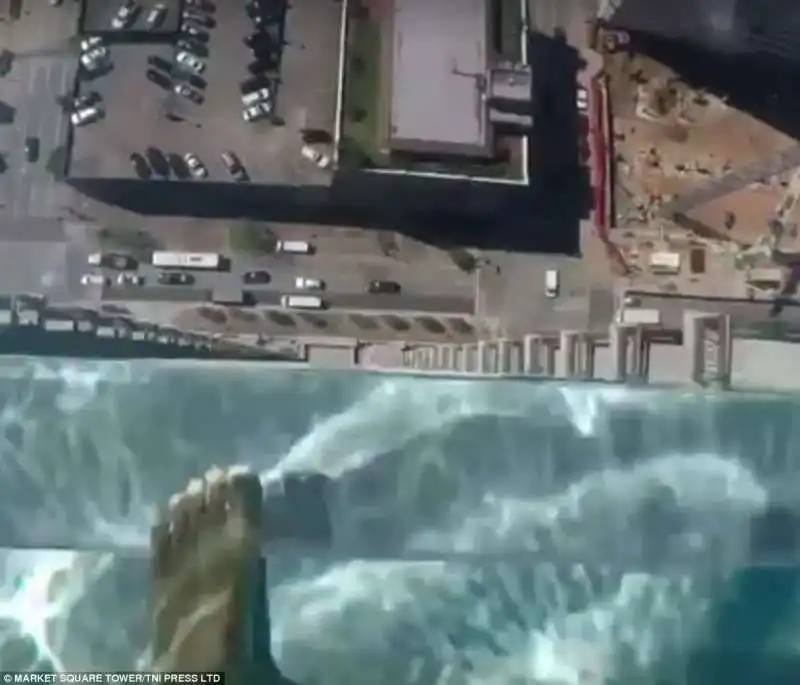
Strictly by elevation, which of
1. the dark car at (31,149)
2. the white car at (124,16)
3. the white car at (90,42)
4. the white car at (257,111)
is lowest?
the dark car at (31,149)

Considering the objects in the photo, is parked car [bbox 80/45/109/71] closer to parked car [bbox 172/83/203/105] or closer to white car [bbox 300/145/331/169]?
parked car [bbox 172/83/203/105]

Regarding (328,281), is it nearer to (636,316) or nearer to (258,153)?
(258,153)

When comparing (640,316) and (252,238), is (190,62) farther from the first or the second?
(640,316)

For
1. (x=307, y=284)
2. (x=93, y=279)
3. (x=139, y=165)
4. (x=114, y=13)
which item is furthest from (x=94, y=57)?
(x=307, y=284)

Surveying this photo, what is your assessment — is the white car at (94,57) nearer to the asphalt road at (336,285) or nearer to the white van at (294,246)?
the asphalt road at (336,285)

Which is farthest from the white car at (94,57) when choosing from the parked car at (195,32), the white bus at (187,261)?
the white bus at (187,261)

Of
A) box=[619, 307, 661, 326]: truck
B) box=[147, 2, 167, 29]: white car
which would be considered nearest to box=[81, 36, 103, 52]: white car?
box=[147, 2, 167, 29]: white car

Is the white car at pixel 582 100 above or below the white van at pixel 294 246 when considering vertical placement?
above
